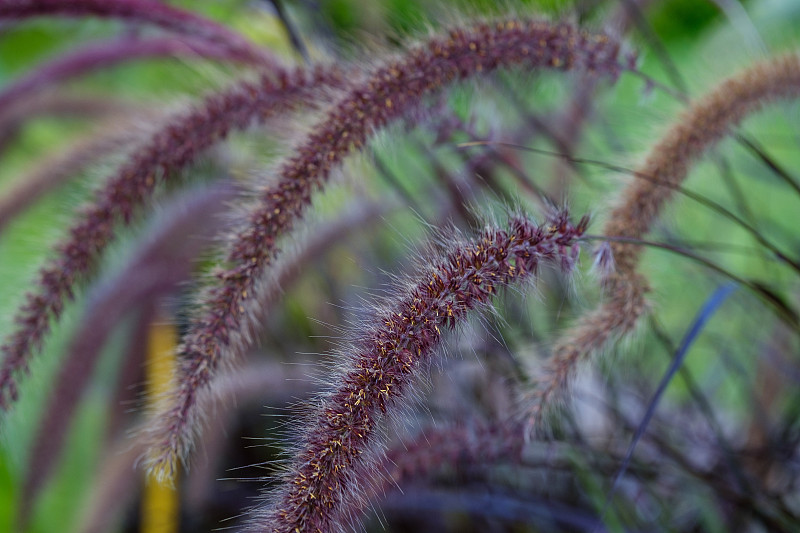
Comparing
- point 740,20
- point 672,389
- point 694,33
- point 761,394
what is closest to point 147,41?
point 740,20

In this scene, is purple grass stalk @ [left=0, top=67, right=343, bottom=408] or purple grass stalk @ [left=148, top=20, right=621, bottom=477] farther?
purple grass stalk @ [left=0, top=67, right=343, bottom=408]

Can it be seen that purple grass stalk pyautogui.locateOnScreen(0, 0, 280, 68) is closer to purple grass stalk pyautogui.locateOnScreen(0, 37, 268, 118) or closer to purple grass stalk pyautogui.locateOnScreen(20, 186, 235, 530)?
purple grass stalk pyautogui.locateOnScreen(0, 37, 268, 118)

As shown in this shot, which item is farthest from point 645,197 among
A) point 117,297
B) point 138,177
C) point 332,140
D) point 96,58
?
point 96,58

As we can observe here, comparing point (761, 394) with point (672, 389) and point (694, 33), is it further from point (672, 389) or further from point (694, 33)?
point (694, 33)

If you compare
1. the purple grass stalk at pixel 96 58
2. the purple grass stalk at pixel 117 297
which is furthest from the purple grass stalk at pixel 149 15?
the purple grass stalk at pixel 117 297

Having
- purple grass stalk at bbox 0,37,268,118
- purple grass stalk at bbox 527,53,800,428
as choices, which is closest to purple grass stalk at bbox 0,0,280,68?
purple grass stalk at bbox 0,37,268,118
